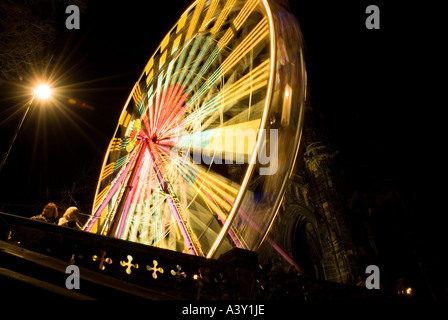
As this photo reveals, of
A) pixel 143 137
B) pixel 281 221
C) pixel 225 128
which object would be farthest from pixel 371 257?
pixel 143 137

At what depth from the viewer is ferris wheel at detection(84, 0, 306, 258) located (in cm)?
662

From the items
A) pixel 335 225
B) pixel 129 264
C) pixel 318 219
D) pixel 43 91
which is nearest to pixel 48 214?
pixel 129 264

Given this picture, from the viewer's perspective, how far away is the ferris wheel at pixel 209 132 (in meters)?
6.62

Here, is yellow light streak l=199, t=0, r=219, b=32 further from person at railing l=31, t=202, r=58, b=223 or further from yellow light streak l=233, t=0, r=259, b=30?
person at railing l=31, t=202, r=58, b=223

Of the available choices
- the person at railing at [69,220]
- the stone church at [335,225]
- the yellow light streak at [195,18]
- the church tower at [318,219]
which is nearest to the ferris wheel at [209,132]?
the yellow light streak at [195,18]

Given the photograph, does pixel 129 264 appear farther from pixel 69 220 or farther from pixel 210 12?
pixel 210 12

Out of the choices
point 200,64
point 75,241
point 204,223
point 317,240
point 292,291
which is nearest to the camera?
point 75,241

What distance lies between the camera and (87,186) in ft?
53.5

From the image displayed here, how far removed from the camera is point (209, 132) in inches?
344

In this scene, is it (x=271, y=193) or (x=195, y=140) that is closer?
(x=271, y=193)

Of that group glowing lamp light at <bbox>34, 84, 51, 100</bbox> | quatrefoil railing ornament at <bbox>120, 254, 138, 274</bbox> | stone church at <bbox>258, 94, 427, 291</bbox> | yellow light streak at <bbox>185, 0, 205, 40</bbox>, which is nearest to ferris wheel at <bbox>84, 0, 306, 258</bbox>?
yellow light streak at <bbox>185, 0, 205, 40</bbox>

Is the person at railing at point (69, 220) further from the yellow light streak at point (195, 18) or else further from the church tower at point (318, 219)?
the church tower at point (318, 219)
